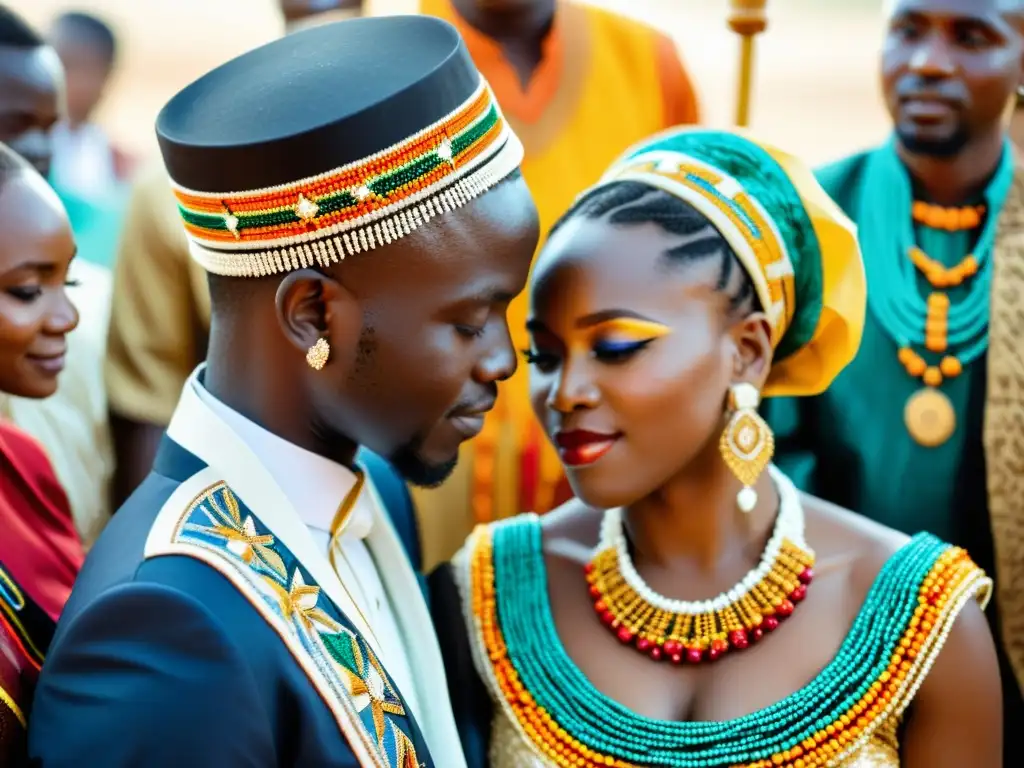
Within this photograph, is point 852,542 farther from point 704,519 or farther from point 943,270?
point 943,270

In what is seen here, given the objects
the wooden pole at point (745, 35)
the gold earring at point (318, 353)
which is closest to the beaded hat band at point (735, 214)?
the gold earring at point (318, 353)

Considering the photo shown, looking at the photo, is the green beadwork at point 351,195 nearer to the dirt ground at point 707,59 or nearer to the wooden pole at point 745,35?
the wooden pole at point 745,35

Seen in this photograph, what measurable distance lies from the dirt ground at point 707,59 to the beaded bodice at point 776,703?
6435 mm

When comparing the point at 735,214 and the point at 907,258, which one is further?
the point at 907,258

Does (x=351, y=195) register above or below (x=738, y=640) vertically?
above

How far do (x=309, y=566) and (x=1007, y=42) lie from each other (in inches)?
67.6

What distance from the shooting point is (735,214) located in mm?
1742

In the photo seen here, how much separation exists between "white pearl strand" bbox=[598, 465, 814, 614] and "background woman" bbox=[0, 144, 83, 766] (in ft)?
2.58

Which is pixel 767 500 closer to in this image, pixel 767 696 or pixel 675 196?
pixel 767 696

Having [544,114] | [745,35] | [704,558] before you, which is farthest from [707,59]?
[704,558]

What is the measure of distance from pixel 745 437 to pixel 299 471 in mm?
605

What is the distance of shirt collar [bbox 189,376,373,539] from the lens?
60.1 inches

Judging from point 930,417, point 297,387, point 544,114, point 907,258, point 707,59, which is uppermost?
point 297,387

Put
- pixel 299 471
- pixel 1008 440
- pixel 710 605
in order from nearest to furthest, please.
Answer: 1. pixel 299 471
2. pixel 710 605
3. pixel 1008 440
